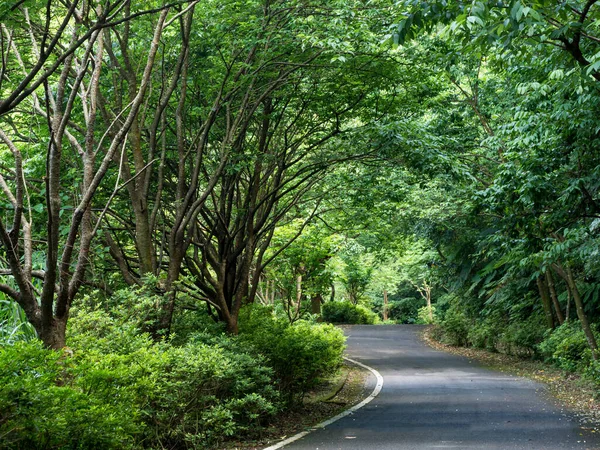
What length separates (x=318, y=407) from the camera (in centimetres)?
1378

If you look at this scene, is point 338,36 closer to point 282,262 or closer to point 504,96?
point 504,96

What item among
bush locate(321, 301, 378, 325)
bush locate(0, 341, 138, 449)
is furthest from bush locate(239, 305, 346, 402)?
bush locate(321, 301, 378, 325)

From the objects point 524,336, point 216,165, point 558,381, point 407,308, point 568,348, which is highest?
point 216,165

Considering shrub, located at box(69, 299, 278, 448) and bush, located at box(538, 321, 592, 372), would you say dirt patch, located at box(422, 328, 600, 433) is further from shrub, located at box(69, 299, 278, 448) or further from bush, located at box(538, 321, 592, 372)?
shrub, located at box(69, 299, 278, 448)

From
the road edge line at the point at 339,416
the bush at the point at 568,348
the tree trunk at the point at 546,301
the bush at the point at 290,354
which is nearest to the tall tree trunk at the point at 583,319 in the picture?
the bush at the point at 568,348

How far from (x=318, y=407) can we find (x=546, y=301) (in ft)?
40.1

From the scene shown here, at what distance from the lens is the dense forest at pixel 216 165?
23.0 ft

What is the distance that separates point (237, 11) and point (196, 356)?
20.6ft

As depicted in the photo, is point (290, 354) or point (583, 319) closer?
point (290, 354)

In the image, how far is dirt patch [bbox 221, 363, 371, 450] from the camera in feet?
34.0

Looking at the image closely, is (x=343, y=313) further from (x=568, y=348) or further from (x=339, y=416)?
(x=339, y=416)

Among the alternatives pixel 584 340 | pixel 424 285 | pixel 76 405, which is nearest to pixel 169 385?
pixel 76 405

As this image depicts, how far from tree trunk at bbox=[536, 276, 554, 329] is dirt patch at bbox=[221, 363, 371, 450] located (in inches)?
265

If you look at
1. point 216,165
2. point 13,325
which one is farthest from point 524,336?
point 13,325
